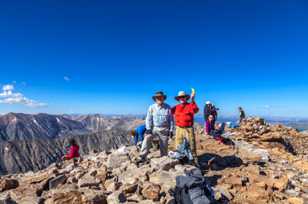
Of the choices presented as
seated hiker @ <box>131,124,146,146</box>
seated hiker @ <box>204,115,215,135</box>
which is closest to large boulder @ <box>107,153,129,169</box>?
seated hiker @ <box>131,124,146,146</box>

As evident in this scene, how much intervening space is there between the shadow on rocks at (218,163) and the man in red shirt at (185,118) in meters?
1.28

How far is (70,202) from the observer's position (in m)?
7.05

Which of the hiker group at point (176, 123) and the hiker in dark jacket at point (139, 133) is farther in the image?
the hiker in dark jacket at point (139, 133)

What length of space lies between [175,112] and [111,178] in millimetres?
3683

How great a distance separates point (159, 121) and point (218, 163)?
3617mm

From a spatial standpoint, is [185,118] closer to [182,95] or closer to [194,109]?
[194,109]

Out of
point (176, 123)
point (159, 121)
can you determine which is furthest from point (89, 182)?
point (176, 123)

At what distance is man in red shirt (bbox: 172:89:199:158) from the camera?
10.5m

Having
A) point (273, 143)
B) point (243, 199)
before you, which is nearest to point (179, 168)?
point (243, 199)

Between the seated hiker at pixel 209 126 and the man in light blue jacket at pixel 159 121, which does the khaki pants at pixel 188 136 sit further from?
the seated hiker at pixel 209 126

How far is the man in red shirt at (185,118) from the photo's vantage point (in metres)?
10.5

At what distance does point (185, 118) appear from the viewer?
10648 millimetres

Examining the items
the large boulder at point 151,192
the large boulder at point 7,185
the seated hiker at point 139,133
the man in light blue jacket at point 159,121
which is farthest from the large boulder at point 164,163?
the large boulder at point 7,185

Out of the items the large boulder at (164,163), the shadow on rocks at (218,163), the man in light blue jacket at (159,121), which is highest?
A: the man in light blue jacket at (159,121)
